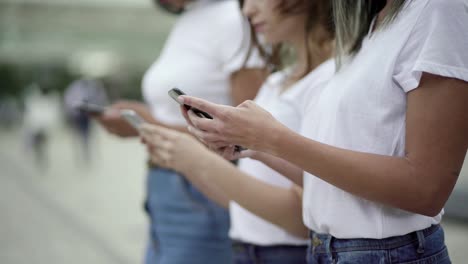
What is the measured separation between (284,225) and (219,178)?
0.62 ft

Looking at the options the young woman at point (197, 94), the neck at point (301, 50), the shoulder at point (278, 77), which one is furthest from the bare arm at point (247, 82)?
the neck at point (301, 50)

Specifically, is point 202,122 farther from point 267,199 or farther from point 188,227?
point 188,227

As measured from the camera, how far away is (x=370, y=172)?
1.04m

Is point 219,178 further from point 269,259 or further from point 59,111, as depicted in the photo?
point 59,111

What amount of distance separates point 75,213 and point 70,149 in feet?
19.7

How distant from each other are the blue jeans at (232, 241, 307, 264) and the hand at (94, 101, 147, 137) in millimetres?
702

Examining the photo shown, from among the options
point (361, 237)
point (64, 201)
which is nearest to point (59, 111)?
point (64, 201)

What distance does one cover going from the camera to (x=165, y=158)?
1.65m

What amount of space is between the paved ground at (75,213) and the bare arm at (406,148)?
1558 millimetres

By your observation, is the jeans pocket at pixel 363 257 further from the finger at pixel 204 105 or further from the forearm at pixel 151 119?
the forearm at pixel 151 119

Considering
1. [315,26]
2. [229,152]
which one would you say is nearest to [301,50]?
[315,26]

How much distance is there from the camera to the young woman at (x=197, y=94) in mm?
2000

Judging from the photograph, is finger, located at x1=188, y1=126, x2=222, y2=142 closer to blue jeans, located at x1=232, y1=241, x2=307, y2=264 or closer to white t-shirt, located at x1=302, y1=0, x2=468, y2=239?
white t-shirt, located at x1=302, y1=0, x2=468, y2=239

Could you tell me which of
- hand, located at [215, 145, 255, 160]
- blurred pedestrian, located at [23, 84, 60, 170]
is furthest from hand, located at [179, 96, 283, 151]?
blurred pedestrian, located at [23, 84, 60, 170]
